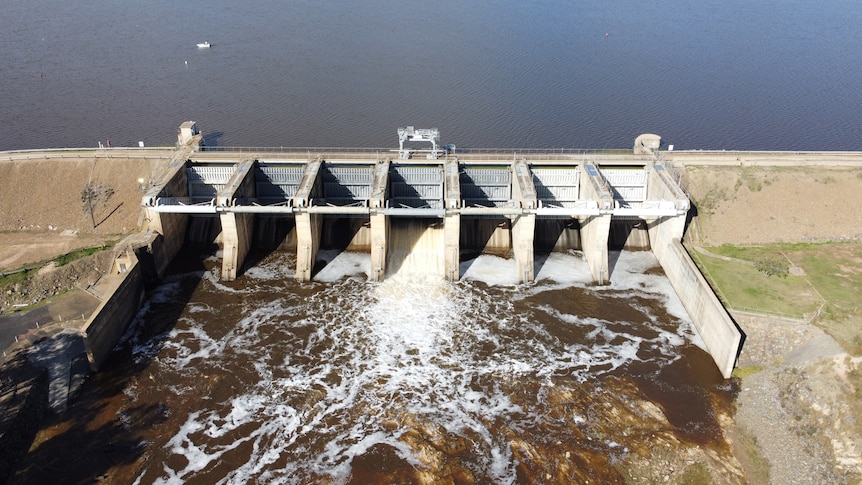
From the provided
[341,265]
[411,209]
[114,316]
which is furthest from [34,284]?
[411,209]

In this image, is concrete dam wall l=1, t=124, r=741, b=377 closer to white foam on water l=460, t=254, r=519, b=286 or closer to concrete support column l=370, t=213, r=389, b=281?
concrete support column l=370, t=213, r=389, b=281

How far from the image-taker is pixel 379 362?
28234 millimetres

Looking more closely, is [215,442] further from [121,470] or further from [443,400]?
[443,400]

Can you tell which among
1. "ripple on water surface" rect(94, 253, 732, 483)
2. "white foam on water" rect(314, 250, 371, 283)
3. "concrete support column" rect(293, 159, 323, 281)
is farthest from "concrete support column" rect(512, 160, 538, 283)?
"concrete support column" rect(293, 159, 323, 281)

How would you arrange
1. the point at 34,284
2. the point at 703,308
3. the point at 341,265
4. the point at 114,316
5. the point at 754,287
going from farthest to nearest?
the point at 341,265, the point at 34,284, the point at 754,287, the point at 703,308, the point at 114,316

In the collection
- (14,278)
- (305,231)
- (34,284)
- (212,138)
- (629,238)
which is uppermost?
(212,138)

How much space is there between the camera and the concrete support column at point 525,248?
34.5 m

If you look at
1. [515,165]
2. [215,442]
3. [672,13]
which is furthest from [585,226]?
[672,13]

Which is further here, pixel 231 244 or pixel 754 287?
pixel 231 244

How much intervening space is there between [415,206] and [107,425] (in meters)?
22.0

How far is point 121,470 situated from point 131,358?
22.9ft

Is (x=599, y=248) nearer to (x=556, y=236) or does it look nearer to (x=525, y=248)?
(x=556, y=236)

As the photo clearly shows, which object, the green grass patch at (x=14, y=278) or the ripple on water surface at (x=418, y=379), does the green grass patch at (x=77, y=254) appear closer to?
the green grass patch at (x=14, y=278)

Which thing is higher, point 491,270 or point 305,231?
point 305,231
